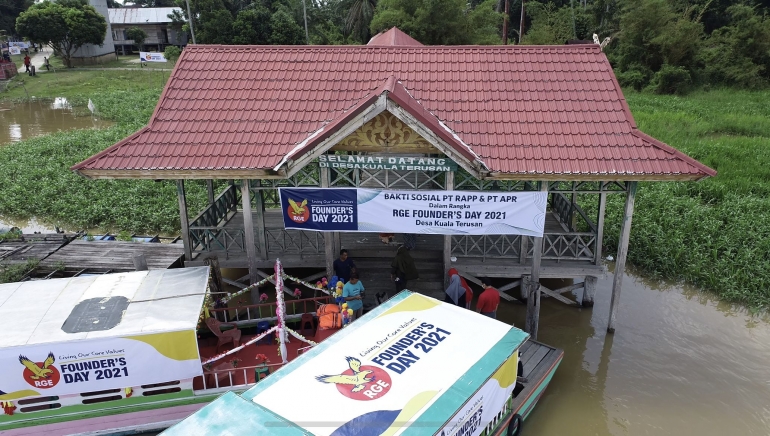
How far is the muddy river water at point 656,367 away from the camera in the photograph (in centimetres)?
941

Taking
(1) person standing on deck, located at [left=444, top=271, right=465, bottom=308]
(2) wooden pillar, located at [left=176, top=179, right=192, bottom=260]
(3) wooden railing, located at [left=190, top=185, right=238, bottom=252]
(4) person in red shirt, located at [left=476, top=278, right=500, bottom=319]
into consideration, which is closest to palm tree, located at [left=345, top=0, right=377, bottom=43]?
(3) wooden railing, located at [left=190, top=185, right=238, bottom=252]

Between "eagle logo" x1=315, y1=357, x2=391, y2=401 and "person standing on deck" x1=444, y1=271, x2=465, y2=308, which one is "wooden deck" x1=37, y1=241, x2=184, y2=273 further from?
"eagle logo" x1=315, y1=357, x2=391, y2=401

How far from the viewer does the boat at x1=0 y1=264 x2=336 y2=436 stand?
7.53 metres

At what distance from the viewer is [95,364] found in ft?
25.1

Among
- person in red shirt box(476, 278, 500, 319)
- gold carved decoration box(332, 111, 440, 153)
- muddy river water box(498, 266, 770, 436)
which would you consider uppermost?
gold carved decoration box(332, 111, 440, 153)

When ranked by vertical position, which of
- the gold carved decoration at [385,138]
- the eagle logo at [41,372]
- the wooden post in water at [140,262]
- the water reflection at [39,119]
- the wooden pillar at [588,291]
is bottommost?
the wooden pillar at [588,291]

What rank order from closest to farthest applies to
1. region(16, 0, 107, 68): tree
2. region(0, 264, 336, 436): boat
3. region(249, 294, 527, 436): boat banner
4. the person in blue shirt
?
region(249, 294, 527, 436): boat banner
region(0, 264, 336, 436): boat
the person in blue shirt
region(16, 0, 107, 68): tree

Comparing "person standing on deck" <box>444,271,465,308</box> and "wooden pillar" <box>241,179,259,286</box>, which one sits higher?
"wooden pillar" <box>241,179,259,286</box>

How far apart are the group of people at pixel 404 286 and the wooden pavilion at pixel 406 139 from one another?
570mm

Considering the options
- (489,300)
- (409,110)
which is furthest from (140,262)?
(489,300)

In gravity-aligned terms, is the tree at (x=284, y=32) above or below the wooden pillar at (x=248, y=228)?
above

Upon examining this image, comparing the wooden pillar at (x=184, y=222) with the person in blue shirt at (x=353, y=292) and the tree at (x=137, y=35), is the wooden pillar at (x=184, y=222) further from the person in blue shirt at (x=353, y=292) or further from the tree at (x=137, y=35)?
the tree at (x=137, y=35)

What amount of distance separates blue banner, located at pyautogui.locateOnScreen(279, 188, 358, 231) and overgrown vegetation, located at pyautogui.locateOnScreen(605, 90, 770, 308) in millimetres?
9355

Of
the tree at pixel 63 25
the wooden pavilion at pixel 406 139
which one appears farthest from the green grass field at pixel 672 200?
the tree at pixel 63 25
